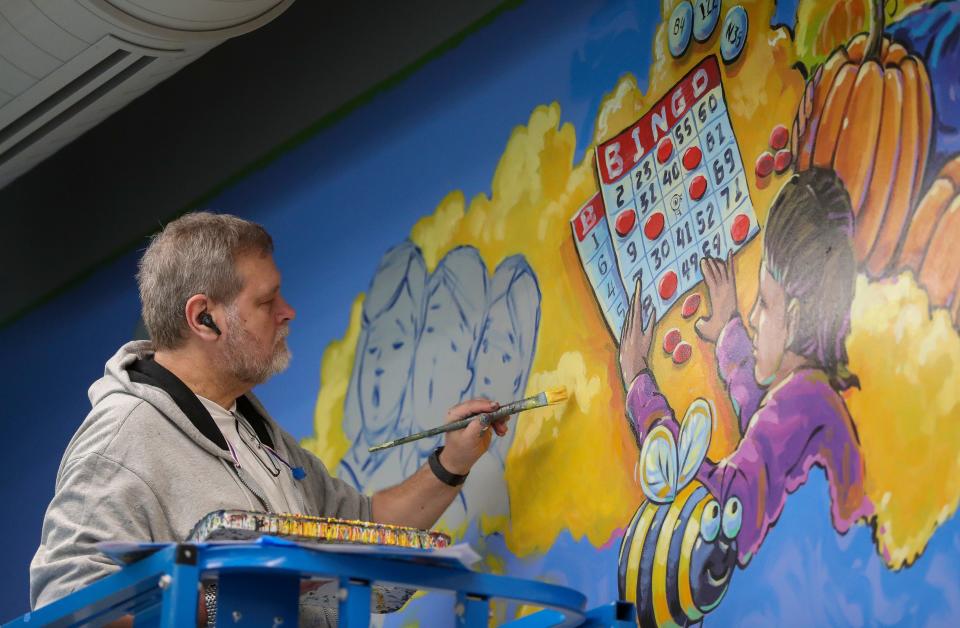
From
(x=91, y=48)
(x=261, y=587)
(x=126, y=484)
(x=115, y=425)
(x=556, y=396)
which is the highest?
(x=91, y=48)

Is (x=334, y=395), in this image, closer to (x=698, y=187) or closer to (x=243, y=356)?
(x=243, y=356)

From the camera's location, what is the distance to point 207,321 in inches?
91.4

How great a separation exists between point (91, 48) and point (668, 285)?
1.18 meters

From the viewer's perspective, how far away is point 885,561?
180 cm

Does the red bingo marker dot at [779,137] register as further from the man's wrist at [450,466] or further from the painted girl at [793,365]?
the man's wrist at [450,466]

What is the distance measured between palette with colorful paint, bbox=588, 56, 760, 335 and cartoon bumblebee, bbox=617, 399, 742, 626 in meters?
0.22

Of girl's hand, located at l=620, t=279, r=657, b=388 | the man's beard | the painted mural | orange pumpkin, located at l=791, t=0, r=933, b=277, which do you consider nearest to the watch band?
the man's beard

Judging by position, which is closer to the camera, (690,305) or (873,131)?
(873,131)

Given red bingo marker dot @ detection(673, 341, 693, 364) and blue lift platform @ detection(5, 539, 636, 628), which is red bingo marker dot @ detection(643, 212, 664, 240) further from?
blue lift platform @ detection(5, 539, 636, 628)

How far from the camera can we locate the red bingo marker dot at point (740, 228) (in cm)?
210

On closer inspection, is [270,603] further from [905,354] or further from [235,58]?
[235,58]

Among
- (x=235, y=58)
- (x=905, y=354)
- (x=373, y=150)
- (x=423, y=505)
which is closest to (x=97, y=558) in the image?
(x=423, y=505)

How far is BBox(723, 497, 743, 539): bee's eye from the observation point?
1996 millimetres

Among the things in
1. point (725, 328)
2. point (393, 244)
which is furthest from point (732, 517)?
point (393, 244)
